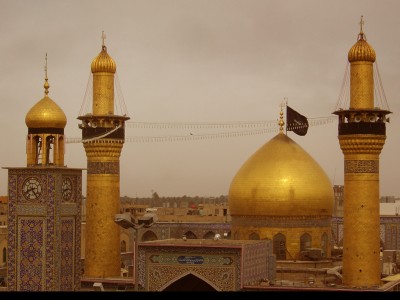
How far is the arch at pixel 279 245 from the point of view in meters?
18.3

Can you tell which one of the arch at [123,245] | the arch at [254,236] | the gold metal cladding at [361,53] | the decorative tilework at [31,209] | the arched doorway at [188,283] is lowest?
the arched doorway at [188,283]

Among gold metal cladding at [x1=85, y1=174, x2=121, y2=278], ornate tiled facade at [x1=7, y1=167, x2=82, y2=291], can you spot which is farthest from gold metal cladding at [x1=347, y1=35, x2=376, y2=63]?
gold metal cladding at [x1=85, y1=174, x2=121, y2=278]

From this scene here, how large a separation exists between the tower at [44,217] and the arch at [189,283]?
2.26 m

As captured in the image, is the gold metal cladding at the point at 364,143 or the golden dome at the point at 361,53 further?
the gold metal cladding at the point at 364,143

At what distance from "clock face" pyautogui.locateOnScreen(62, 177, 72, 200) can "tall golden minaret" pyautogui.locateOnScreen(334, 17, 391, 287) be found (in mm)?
5073

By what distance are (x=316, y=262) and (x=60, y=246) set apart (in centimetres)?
642

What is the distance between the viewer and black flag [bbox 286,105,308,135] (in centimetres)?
1939

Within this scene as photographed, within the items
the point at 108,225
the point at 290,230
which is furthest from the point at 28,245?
the point at 290,230

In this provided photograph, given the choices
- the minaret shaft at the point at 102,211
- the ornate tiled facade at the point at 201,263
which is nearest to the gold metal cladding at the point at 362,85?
the ornate tiled facade at the point at 201,263

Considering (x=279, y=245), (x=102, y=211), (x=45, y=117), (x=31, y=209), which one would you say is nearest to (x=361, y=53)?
(x=279, y=245)

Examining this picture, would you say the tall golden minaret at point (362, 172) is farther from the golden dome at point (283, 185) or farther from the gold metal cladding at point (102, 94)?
the gold metal cladding at point (102, 94)

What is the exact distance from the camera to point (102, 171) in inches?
693

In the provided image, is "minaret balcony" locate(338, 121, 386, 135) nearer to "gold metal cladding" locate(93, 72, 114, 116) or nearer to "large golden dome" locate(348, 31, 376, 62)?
"large golden dome" locate(348, 31, 376, 62)

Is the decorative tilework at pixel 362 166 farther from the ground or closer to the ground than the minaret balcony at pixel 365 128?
closer to the ground
